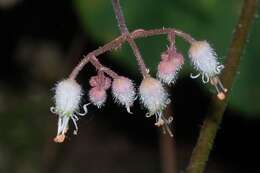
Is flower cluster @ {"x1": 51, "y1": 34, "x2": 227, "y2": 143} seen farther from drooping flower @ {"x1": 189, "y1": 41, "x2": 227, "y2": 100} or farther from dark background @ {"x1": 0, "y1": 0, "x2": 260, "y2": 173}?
dark background @ {"x1": 0, "y1": 0, "x2": 260, "y2": 173}

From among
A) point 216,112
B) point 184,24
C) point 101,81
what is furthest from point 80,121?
point 101,81

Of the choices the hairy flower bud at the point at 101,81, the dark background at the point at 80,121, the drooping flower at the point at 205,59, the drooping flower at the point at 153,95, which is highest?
the dark background at the point at 80,121

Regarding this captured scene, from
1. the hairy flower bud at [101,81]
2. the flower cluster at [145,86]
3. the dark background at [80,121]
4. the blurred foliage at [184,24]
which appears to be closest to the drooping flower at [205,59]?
the flower cluster at [145,86]

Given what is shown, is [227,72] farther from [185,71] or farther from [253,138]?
[253,138]

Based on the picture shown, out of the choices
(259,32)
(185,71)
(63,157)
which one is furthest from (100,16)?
(63,157)

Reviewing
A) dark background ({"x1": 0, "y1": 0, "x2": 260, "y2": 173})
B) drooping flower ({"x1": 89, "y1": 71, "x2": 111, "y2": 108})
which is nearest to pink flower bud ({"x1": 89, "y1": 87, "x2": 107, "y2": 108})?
drooping flower ({"x1": 89, "y1": 71, "x2": 111, "y2": 108})

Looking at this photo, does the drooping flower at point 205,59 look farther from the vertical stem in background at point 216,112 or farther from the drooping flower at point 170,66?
the vertical stem in background at point 216,112

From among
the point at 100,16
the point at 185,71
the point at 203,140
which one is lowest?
the point at 203,140

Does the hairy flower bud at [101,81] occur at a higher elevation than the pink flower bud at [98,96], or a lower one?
higher
